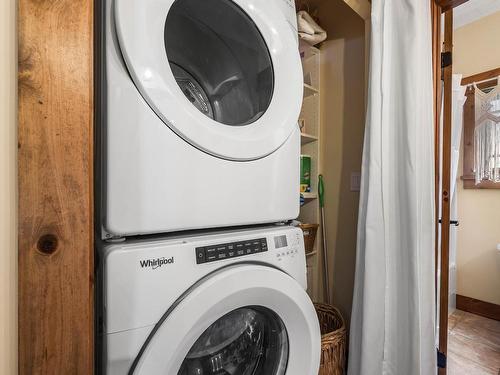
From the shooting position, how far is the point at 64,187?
15.9 inches

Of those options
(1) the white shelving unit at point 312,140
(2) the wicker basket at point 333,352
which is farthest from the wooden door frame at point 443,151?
(1) the white shelving unit at point 312,140

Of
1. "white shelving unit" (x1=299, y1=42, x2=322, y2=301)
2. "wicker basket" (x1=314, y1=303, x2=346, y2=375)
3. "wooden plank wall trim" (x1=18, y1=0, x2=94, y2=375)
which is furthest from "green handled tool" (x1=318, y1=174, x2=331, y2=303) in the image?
"wooden plank wall trim" (x1=18, y1=0, x2=94, y2=375)

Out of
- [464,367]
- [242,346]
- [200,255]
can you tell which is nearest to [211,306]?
[200,255]

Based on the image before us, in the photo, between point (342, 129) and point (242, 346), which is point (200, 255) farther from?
point (342, 129)

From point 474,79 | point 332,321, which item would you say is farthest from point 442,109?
point 474,79

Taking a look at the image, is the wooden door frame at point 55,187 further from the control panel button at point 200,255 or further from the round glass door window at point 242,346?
the round glass door window at point 242,346

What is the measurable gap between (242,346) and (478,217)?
99.1 inches

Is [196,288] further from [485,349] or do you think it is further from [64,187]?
[485,349]

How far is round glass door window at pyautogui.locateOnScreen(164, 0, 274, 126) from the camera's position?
823 millimetres

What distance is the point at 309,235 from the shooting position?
1622 mm

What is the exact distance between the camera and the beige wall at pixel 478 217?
2215 millimetres

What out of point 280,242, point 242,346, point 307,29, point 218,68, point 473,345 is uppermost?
point 307,29

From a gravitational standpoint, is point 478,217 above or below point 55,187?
below

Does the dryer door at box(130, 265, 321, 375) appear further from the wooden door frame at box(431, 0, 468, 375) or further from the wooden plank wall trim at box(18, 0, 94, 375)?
the wooden door frame at box(431, 0, 468, 375)
